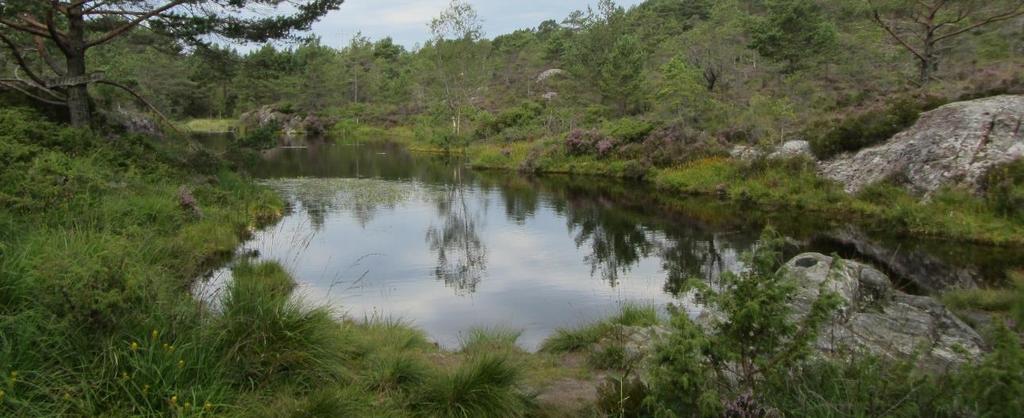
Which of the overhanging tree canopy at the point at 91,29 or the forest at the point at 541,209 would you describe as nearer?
the forest at the point at 541,209

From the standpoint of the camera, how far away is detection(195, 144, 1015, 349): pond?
10.7 meters

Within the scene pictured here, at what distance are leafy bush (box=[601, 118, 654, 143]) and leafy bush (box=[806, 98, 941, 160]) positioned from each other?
27.8 feet

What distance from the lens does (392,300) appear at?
36.1ft

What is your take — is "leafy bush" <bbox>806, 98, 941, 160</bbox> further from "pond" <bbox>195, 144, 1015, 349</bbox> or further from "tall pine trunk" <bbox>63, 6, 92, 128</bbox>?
"tall pine trunk" <bbox>63, 6, 92, 128</bbox>

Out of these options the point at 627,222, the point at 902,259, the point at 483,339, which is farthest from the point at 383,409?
the point at 627,222

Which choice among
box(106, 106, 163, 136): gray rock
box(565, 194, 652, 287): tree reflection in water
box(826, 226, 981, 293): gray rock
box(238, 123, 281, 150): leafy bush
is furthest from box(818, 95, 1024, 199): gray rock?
box(106, 106, 163, 136): gray rock

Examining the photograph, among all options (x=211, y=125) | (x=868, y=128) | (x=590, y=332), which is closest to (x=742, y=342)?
(x=590, y=332)

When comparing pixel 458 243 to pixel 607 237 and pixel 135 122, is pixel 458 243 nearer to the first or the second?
pixel 607 237

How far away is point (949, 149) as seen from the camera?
57.7 feet

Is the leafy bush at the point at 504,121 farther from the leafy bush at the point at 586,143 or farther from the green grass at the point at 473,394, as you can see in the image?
the green grass at the point at 473,394

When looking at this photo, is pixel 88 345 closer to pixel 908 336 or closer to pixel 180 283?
pixel 180 283

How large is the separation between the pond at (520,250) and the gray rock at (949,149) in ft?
9.02

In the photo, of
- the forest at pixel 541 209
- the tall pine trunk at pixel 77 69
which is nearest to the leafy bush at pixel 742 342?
the forest at pixel 541 209

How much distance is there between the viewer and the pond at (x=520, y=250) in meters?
10.7
